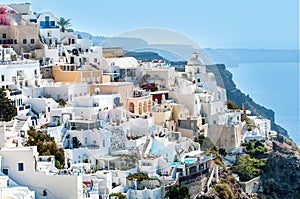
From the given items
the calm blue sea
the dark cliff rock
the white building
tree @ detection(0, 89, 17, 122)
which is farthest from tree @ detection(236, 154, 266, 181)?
the calm blue sea

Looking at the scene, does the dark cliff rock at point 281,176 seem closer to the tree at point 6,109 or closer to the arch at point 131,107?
the arch at point 131,107

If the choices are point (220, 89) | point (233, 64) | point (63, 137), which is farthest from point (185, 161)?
point (233, 64)

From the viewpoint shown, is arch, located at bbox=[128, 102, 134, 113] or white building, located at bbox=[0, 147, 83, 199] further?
arch, located at bbox=[128, 102, 134, 113]

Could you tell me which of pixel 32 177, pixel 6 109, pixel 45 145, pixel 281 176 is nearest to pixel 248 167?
pixel 281 176

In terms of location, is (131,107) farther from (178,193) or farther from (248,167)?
(178,193)

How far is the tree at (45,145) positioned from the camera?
81.1ft

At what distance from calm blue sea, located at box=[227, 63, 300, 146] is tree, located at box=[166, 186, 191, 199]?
37760mm

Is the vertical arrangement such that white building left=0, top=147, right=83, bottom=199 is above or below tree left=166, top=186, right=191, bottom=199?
above

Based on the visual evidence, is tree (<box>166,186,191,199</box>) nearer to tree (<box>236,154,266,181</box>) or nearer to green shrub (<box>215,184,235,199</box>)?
green shrub (<box>215,184,235,199</box>)

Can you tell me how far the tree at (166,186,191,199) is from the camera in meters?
25.3

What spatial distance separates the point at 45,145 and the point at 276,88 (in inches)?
3719

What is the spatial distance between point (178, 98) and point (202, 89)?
282cm

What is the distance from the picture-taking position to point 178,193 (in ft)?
83.7

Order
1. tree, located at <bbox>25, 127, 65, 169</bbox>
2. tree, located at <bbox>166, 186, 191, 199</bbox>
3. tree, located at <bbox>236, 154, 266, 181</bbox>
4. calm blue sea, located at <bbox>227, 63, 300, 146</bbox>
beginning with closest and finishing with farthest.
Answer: tree, located at <bbox>25, 127, 65, 169</bbox>
tree, located at <bbox>166, 186, 191, 199</bbox>
tree, located at <bbox>236, 154, 266, 181</bbox>
calm blue sea, located at <bbox>227, 63, 300, 146</bbox>
